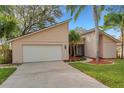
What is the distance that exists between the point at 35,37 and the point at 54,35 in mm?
1934

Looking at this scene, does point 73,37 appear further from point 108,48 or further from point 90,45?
point 108,48

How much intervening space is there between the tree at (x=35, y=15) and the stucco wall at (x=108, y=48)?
32.8 ft

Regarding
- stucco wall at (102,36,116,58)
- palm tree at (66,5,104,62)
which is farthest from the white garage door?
stucco wall at (102,36,116,58)

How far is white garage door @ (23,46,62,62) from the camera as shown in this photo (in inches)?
809

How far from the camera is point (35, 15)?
1228 inches

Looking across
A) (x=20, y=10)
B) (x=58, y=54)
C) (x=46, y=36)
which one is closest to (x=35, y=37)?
(x=46, y=36)

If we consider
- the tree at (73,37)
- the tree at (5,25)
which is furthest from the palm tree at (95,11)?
the tree at (5,25)

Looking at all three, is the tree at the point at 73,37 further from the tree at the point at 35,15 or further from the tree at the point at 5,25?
the tree at the point at 5,25

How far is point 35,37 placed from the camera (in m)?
20.9

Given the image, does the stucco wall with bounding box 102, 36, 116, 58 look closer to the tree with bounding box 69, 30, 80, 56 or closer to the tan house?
the tree with bounding box 69, 30, 80, 56

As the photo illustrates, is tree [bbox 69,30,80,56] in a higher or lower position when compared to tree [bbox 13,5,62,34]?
lower

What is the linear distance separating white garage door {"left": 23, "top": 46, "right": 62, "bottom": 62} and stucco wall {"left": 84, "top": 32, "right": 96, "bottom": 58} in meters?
5.28

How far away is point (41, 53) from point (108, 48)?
808 cm
